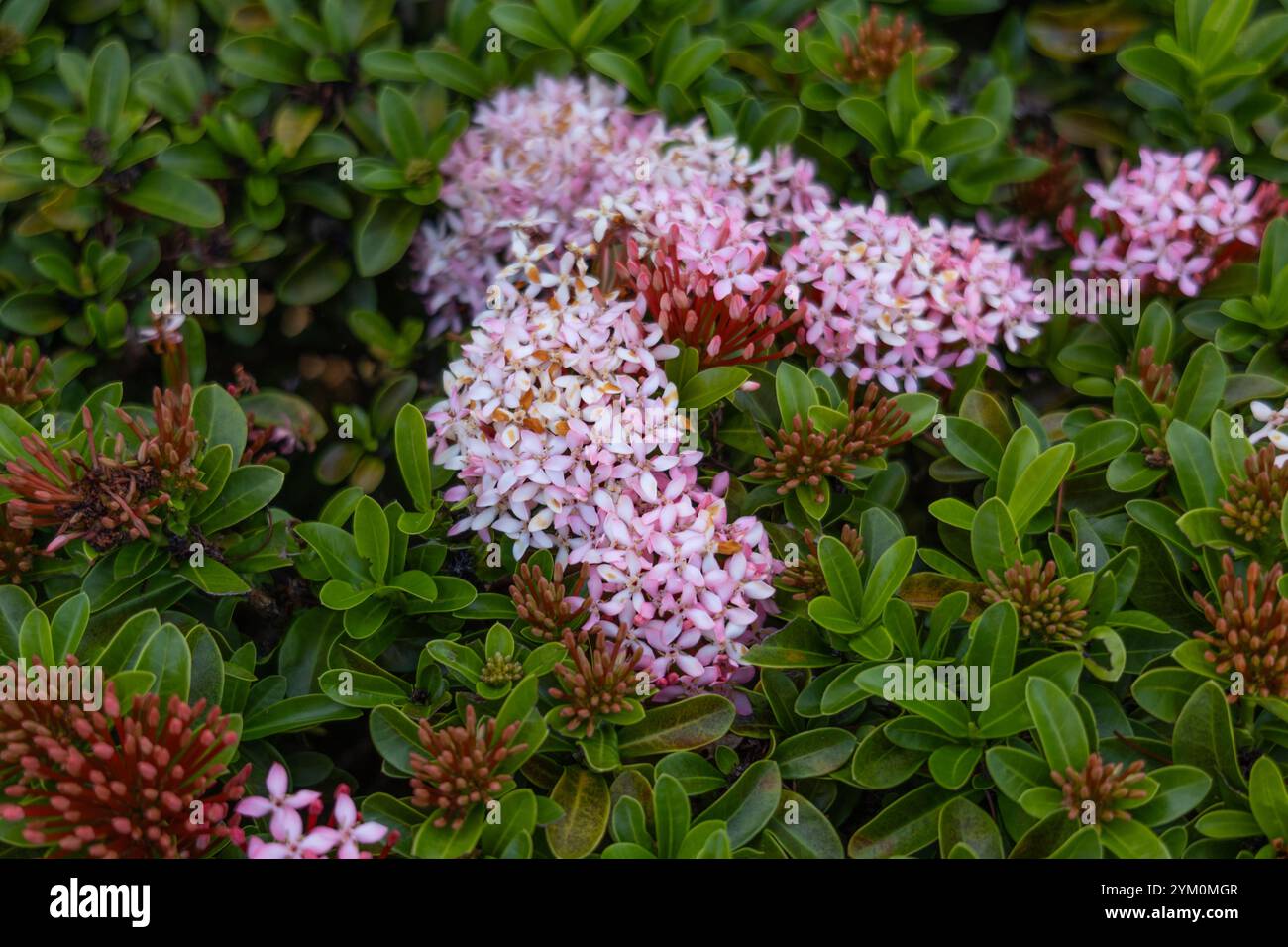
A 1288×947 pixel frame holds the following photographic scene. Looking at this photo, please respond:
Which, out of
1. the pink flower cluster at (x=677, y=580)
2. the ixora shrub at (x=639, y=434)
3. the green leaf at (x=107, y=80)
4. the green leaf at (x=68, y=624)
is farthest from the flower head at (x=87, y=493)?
the green leaf at (x=107, y=80)

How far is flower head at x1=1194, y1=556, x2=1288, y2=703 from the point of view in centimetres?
206

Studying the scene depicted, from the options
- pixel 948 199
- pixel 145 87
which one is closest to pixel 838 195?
pixel 948 199

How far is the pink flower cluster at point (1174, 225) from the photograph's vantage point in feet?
9.26

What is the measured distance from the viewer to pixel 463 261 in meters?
3.12

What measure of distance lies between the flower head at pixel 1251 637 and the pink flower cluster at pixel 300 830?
62.5 inches

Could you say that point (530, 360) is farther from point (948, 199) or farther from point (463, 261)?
point (948, 199)

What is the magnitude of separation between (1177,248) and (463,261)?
6.17ft

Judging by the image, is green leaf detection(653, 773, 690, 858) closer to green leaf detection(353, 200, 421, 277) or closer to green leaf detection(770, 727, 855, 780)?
green leaf detection(770, 727, 855, 780)

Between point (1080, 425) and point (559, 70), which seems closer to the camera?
point (1080, 425)

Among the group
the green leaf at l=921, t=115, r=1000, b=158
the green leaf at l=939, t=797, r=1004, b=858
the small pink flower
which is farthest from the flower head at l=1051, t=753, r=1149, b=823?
the green leaf at l=921, t=115, r=1000, b=158

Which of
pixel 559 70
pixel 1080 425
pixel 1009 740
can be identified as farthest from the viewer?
pixel 559 70

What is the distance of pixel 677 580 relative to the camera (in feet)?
7.17

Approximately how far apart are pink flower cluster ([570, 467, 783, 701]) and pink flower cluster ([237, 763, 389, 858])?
1.91ft

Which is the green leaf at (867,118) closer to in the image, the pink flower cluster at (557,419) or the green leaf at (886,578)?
the pink flower cluster at (557,419)
